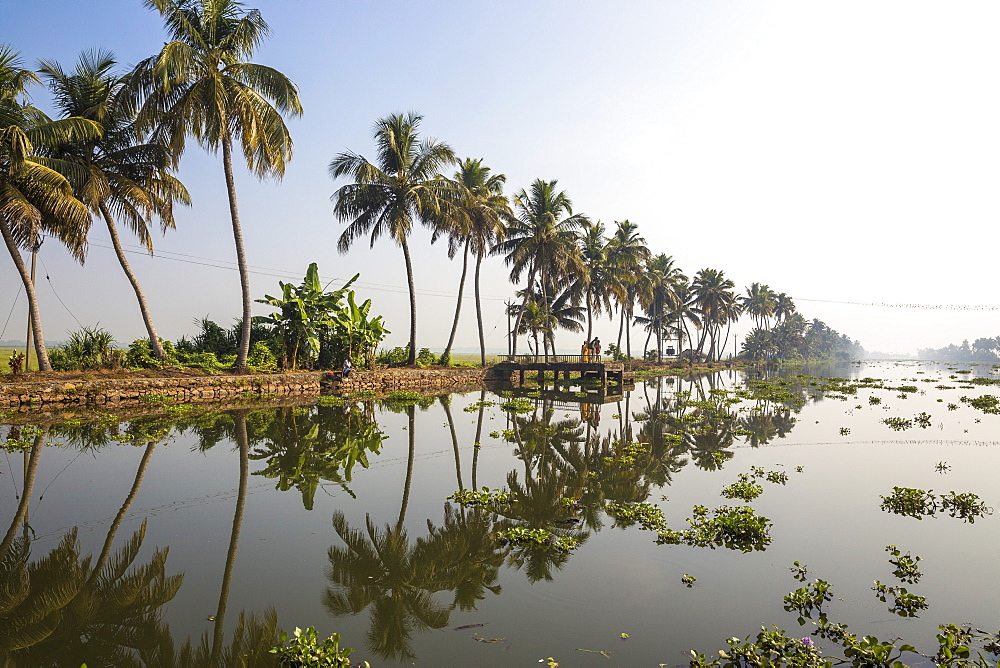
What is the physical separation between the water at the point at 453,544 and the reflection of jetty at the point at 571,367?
19.7 meters

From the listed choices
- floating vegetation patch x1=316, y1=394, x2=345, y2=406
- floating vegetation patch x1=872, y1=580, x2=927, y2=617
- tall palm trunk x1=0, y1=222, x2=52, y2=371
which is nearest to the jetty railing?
floating vegetation patch x1=316, y1=394, x2=345, y2=406

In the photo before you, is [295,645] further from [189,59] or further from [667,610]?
[189,59]

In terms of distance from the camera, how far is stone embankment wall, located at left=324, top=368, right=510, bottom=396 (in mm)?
25753

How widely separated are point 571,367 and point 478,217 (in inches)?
433

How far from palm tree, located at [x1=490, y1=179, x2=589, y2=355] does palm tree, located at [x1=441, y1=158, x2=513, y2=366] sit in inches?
57.6

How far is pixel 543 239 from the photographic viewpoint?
122 ft

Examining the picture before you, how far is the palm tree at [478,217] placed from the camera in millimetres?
33594

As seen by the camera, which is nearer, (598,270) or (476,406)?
(476,406)

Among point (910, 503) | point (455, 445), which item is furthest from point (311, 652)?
point (455, 445)

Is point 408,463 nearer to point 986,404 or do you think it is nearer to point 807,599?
point 807,599

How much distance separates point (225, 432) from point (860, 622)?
13271mm

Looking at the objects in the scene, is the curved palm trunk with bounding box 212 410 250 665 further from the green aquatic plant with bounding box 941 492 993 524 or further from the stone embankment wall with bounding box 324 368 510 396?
the stone embankment wall with bounding box 324 368 510 396

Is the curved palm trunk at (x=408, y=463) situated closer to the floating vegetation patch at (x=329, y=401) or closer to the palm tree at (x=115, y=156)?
the floating vegetation patch at (x=329, y=401)

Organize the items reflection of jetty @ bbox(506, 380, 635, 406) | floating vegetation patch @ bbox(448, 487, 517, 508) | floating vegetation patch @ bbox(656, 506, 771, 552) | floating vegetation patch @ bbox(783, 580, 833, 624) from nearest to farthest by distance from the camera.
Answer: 1. floating vegetation patch @ bbox(783, 580, 833, 624)
2. floating vegetation patch @ bbox(656, 506, 771, 552)
3. floating vegetation patch @ bbox(448, 487, 517, 508)
4. reflection of jetty @ bbox(506, 380, 635, 406)
